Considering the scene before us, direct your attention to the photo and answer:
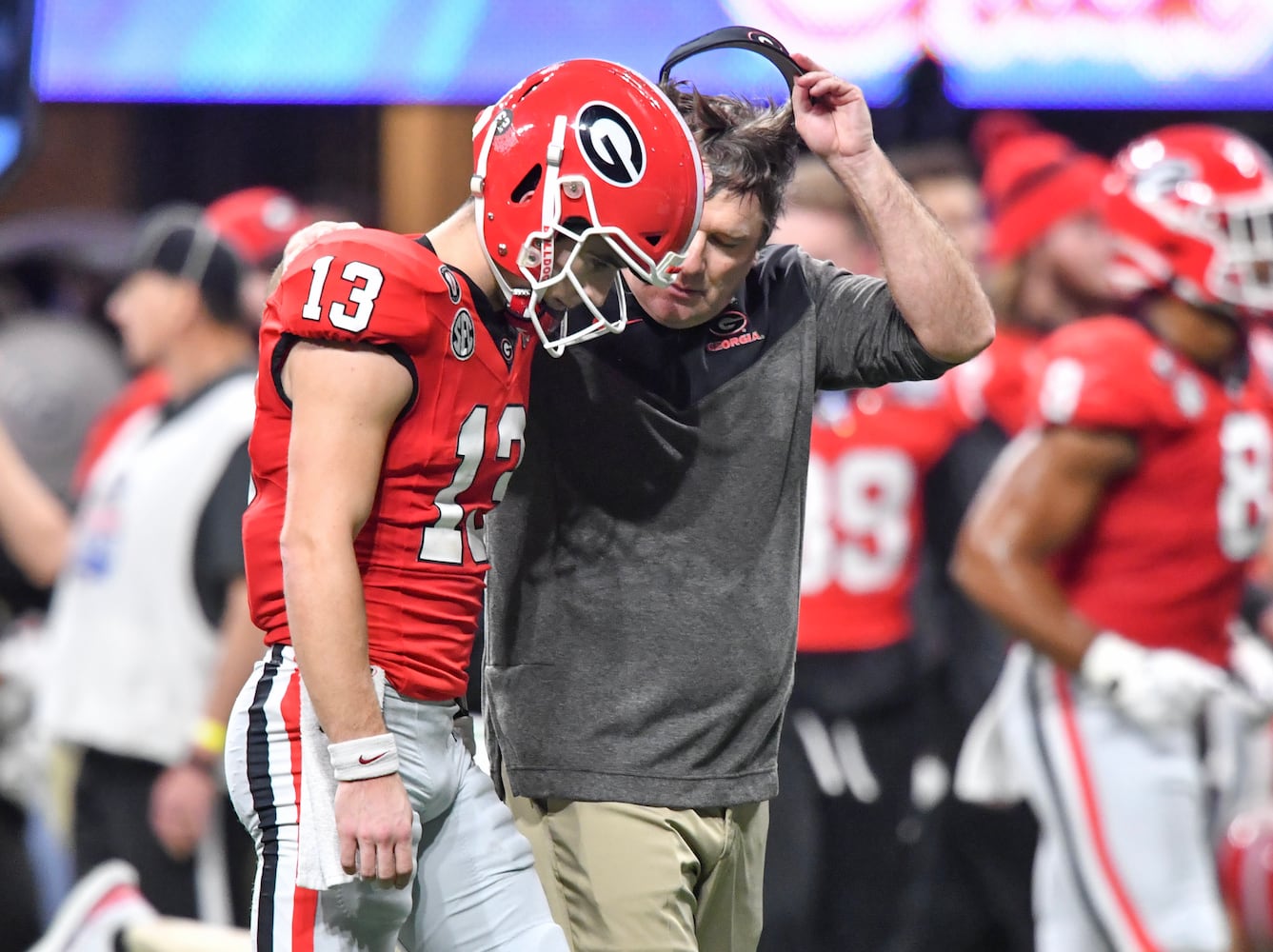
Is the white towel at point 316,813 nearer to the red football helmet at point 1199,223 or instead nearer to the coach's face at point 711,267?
the coach's face at point 711,267

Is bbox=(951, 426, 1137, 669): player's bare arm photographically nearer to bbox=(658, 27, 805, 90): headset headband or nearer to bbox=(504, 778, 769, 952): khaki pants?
bbox=(504, 778, 769, 952): khaki pants


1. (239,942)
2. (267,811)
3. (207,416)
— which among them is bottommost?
(239,942)

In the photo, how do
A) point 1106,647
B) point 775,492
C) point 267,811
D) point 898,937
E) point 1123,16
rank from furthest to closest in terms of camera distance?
point 1123,16, point 898,937, point 1106,647, point 775,492, point 267,811

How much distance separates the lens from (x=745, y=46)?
2.63 meters

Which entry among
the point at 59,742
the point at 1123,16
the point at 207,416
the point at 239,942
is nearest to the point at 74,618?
the point at 59,742

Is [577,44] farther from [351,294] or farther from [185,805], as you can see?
[351,294]

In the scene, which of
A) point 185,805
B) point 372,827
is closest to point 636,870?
point 372,827

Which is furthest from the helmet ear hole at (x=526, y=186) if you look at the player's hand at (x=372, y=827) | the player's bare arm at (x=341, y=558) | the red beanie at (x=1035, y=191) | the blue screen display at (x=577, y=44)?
the blue screen display at (x=577, y=44)

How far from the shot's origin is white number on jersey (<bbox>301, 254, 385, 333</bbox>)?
2.23 meters

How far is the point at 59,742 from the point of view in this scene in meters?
4.84

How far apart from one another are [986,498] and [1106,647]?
0.46 metres

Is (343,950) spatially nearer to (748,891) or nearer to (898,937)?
(748,891)

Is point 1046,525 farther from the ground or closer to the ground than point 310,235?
closer to the ground

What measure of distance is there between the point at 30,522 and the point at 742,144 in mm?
3053
